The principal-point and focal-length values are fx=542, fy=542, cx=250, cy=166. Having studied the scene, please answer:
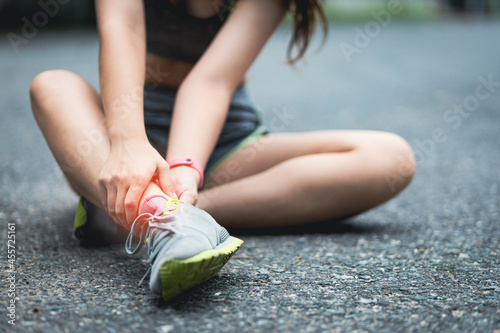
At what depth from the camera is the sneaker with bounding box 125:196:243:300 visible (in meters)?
0.86

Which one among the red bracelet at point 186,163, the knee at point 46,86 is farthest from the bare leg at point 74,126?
the red bracelet at point 186,163

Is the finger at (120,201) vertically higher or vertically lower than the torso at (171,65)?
lower

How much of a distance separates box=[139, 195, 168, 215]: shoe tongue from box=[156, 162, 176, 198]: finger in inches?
2.0

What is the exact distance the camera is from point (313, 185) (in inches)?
52.9

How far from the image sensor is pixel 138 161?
3.28ft

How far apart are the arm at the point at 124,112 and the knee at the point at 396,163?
61cm

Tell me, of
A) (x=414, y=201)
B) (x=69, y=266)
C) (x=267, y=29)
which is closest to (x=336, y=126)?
(x=414, y=201)

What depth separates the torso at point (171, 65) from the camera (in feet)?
4.72

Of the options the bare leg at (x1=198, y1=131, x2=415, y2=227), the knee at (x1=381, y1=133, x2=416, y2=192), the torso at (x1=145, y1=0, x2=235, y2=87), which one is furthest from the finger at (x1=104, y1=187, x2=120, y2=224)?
the knee at (x1=381, y1=133, x2=416, y2=192)

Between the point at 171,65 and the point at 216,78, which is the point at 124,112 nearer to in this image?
the point at 216,78

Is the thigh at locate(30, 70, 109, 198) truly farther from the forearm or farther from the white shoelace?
the white shoelace

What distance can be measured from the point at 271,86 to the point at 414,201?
2819 mm

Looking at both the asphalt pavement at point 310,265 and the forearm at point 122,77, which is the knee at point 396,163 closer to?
the asphalt pavement at point 310,265

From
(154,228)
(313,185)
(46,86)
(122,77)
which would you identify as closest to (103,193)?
(154,228)
